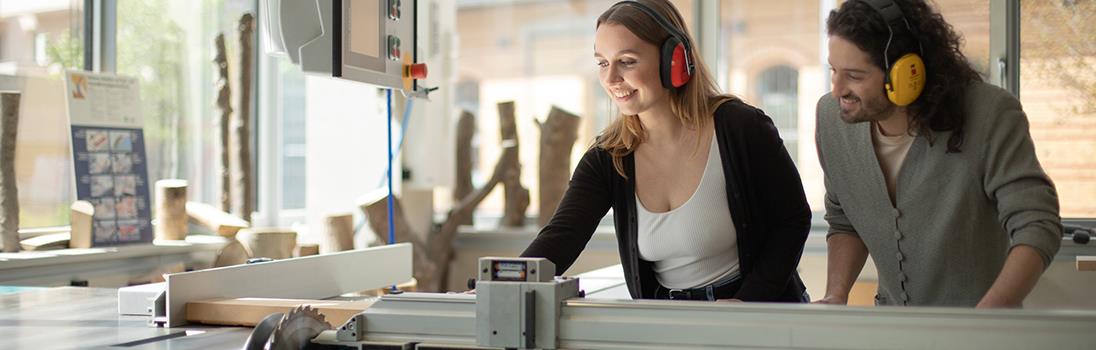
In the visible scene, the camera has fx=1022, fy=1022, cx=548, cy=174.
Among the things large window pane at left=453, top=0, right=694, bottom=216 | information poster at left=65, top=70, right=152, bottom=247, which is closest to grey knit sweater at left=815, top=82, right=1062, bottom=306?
information poster at left=65, top=70, right=152, bottom=247

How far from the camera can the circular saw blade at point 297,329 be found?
54.2 inches

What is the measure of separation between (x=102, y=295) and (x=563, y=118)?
9.76 ft

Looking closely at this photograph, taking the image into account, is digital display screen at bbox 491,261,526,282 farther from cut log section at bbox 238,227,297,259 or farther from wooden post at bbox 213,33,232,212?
wooden post at bbox 213,33,232,212

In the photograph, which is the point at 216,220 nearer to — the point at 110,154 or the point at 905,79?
the point at 110,154

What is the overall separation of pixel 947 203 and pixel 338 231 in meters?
2.97

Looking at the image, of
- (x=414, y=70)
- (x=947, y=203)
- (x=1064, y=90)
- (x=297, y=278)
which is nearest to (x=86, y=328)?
(x=297, y=278)

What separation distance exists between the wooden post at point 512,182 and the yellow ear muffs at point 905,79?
3805 mm

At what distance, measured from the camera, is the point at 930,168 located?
1652 millimetres

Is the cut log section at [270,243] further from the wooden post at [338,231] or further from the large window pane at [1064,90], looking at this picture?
the large window pane at [1064,90]

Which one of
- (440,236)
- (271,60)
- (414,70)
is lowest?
(440,236)

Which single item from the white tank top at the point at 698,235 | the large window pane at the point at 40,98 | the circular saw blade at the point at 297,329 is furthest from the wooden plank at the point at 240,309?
the large window pane at the point at 40,98

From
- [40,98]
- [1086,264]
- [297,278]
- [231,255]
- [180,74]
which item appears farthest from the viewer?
[180,74]

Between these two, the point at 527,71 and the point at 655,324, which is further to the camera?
the point at 527,71

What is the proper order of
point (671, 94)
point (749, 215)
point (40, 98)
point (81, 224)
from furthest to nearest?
1. point (40, 98)
2. point (81, 224)
3. point (671, 94)
4. point (749, 215)
